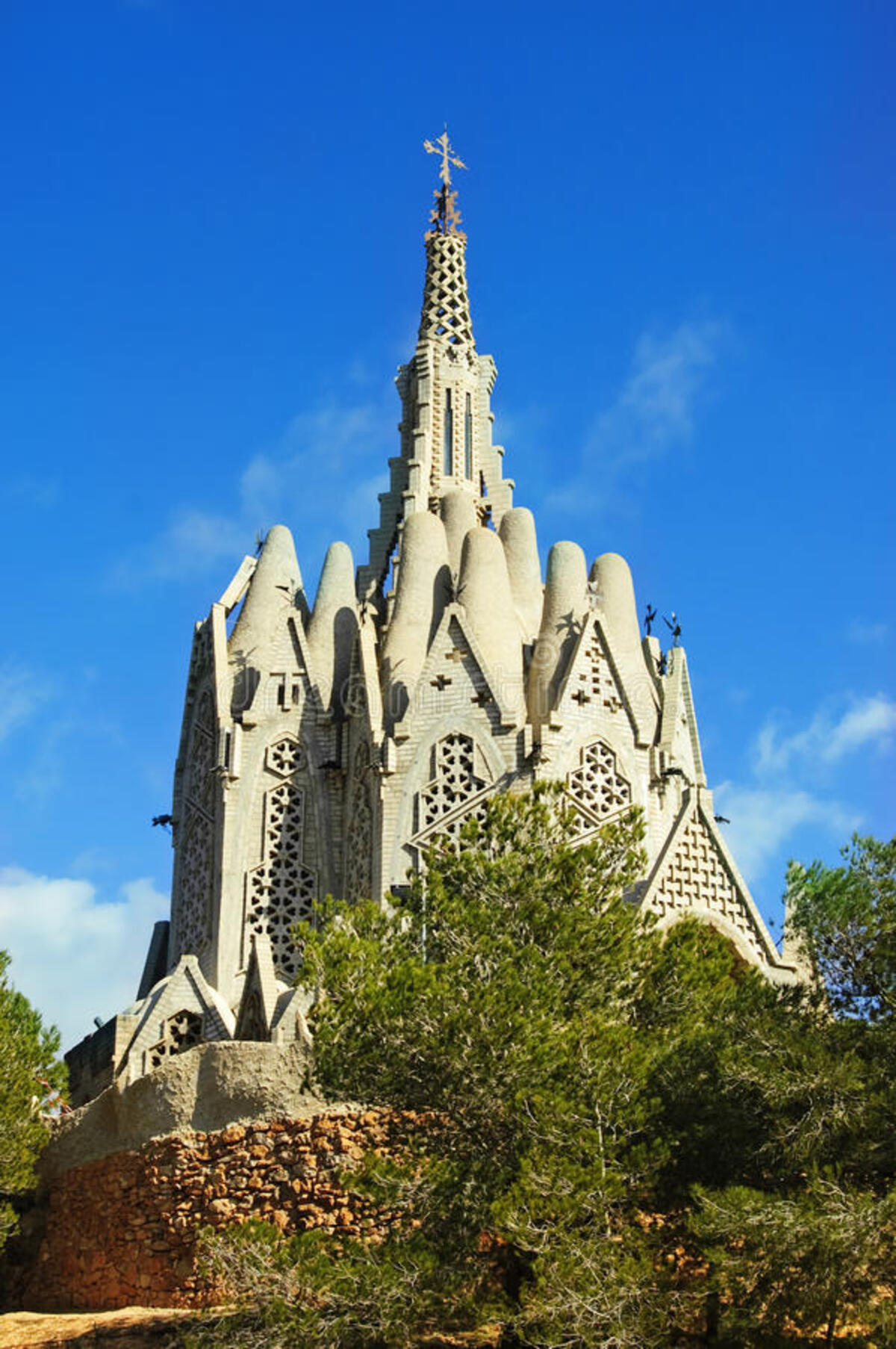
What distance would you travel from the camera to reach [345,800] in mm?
26047

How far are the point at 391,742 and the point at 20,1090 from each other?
7021 millimetres

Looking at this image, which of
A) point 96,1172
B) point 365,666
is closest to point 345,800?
point 365,666

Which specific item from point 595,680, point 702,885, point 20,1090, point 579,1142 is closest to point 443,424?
point 595,680

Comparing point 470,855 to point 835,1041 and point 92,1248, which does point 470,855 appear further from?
point 92,1248

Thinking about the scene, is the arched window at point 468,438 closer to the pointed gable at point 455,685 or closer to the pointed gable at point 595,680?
the pointed gable at point 455,685

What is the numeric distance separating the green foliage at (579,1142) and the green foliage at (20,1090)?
5.93 meters

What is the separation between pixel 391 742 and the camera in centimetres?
2477

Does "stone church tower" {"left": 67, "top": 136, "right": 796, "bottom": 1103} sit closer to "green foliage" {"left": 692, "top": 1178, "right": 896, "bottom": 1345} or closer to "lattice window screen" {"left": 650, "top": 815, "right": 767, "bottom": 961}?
"lattice window screen" {"left": 650, "top": 815, "right": 767, "bottom": 961}

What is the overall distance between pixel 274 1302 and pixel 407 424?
18901mm

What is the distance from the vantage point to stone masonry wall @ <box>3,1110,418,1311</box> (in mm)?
18578

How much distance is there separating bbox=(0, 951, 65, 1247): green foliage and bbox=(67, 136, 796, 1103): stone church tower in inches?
42.4

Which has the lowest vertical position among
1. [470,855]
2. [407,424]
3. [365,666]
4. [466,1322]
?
[466,1322]

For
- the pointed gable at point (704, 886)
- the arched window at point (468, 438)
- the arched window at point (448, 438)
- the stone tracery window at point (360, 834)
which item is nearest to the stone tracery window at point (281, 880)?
the stone tracery window at point (360, 834)

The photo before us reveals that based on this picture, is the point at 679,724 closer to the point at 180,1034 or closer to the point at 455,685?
the point at 455,685
